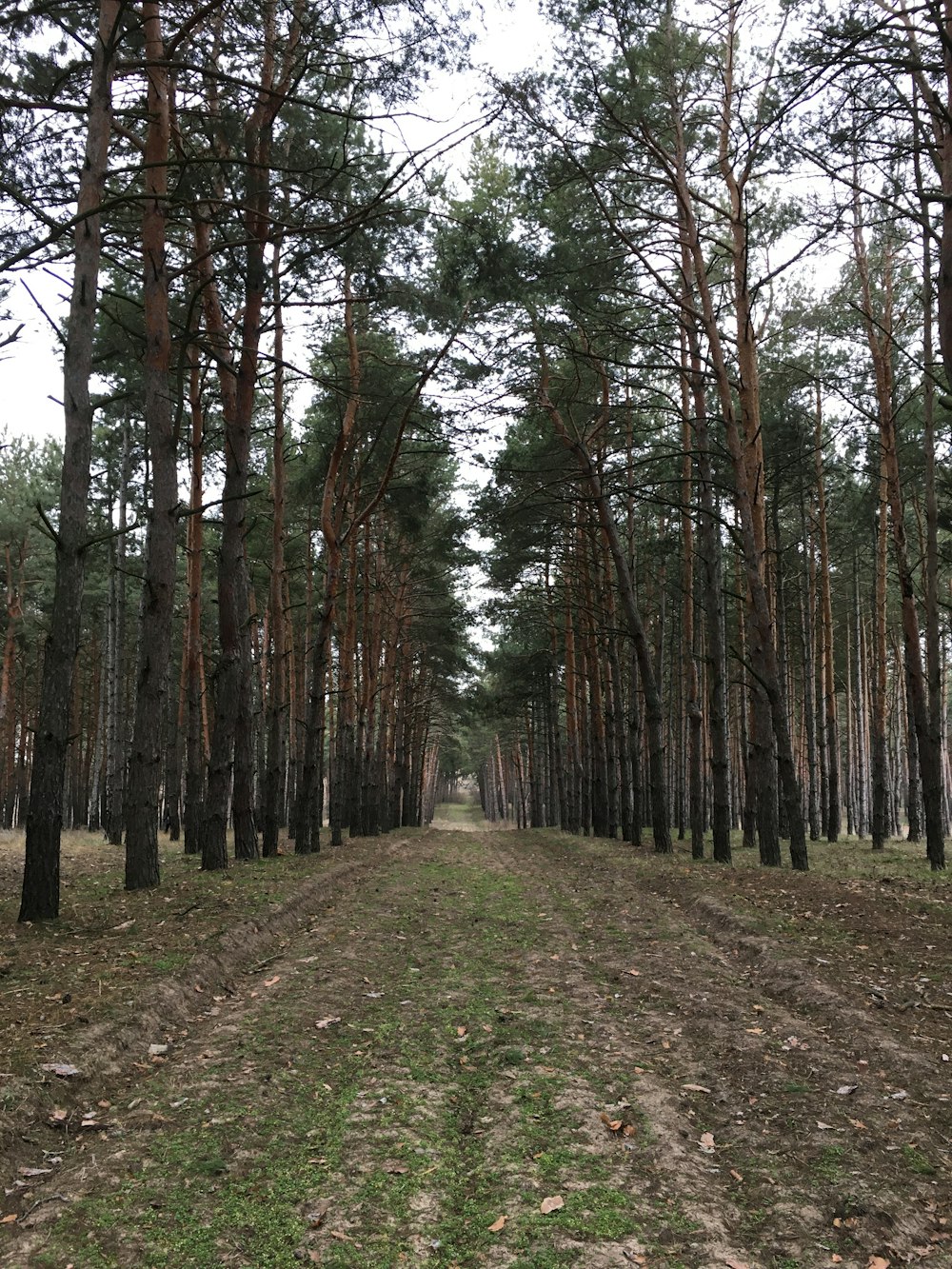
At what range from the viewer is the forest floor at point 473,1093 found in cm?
294

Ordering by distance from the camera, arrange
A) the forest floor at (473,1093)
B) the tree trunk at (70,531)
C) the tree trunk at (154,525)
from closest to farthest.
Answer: the forest floor at (473,1093) < the tree trunk at (70,531) < the tree trunk at (154,525)

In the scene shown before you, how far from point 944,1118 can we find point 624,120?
12801 millimetres

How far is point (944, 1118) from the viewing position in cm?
379

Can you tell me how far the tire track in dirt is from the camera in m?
3.01

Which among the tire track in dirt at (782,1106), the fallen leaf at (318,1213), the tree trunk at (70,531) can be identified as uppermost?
the tree trunk at (70,531)

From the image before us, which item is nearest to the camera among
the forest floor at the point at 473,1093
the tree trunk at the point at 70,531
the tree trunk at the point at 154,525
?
the forest floor at the point at 473,1093

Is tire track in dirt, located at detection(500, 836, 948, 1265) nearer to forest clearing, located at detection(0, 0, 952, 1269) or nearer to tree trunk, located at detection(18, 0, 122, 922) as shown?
forest clearing, located at detection(0, 0, 952, 1269)

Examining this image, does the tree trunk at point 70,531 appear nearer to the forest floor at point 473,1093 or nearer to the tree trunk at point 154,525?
the forest floor at point 473,1093

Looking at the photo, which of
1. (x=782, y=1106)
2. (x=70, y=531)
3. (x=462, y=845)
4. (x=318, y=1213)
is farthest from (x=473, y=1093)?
(x=462, y=845)

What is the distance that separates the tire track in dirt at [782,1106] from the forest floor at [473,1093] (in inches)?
0.6

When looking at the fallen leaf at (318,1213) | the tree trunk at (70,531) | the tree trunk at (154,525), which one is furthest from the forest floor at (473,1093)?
the tree trunk at (154,525)

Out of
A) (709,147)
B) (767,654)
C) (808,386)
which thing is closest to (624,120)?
(709,147)

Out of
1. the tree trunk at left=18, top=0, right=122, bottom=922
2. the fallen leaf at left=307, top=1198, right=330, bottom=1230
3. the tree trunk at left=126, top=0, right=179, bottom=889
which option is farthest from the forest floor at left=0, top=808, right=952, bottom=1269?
the tree trunk at left=126, top=0, right=179, bottom=889

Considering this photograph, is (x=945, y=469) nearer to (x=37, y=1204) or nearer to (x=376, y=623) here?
(x=376, y=623)
